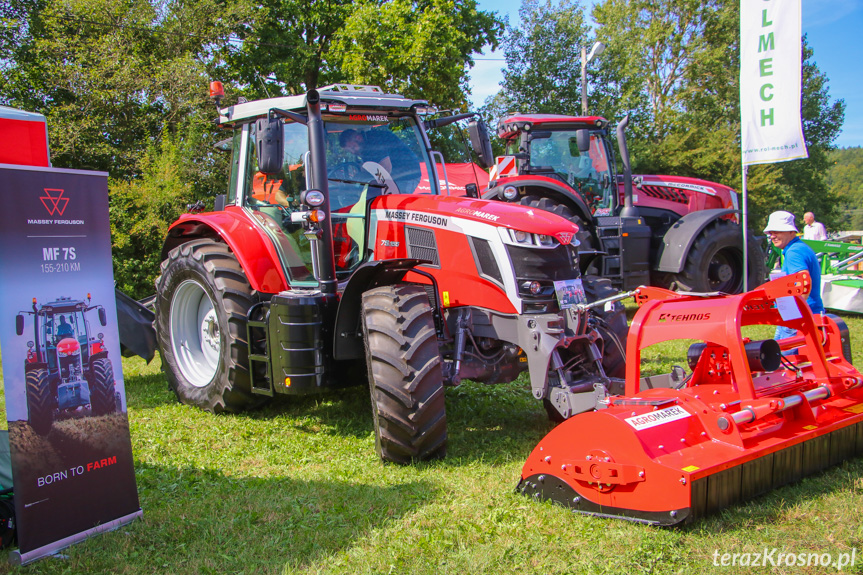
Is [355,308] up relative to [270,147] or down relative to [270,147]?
down

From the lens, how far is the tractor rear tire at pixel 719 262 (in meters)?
9.23

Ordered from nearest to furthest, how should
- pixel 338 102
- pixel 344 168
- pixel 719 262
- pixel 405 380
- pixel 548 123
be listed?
1. pixel 405 380
2. pixel 338 102
3. pixel 344 168
4. pixel 548 123
5. pixel 719 262

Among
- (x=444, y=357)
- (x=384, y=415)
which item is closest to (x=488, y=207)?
(x=444, y=357)

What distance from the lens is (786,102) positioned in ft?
23.4

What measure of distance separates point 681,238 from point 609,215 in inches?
39.9

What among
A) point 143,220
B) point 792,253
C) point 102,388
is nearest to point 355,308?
point 102,388

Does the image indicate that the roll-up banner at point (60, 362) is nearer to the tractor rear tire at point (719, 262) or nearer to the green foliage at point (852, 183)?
the tractor rear tire at point (719, 262)

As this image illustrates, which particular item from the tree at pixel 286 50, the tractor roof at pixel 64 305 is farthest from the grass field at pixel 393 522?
the tree at pixel 286 50

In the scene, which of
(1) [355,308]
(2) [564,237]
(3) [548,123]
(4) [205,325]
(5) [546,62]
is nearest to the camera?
(2) [564,237]

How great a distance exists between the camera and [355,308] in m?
4.53

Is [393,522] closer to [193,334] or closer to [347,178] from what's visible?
[347,178]

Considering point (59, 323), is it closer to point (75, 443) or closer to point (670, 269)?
point (75, 443)

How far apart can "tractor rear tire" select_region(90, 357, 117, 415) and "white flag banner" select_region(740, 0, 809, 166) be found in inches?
258

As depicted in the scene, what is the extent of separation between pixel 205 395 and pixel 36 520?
2.50 meters
